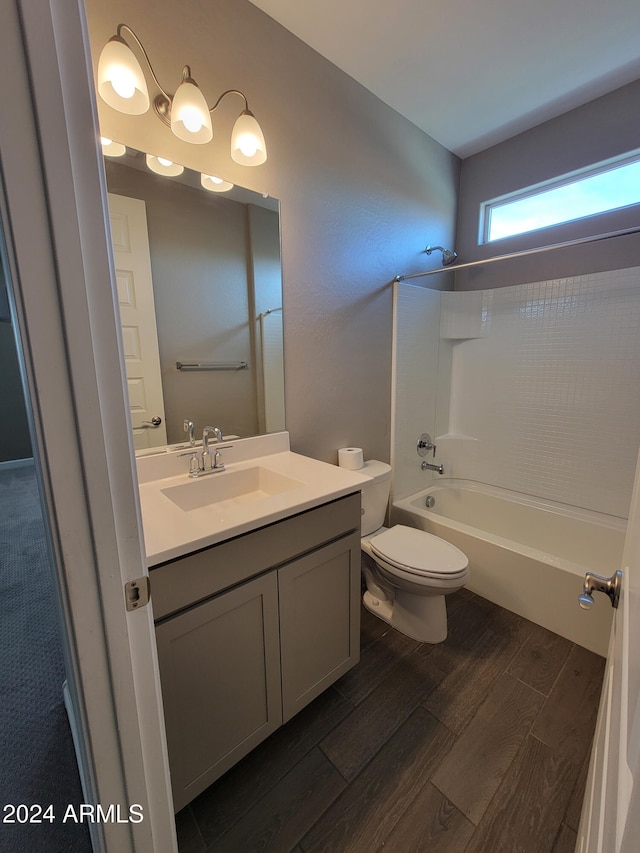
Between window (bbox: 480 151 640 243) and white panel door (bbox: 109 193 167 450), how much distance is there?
2331 millimetres

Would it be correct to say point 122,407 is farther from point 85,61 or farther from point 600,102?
point 600,102

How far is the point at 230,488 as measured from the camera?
1421mm

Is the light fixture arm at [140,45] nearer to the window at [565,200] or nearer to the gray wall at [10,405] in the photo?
the window at [565,200]

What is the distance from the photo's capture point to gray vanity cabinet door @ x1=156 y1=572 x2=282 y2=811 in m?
0.92

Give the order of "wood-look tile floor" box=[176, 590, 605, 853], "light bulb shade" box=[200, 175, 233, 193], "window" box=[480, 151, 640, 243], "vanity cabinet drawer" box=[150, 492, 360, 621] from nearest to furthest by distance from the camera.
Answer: "vanity cabinet drawer" box=[150, 492, 360, 621] < "wood-look tile floor" box=[176, 590, 605, 853] < "light bulb shade" box=[200, 175, 233, 193] < "window" box=[480, 151, 640, 243]

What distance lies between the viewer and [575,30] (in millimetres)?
1550

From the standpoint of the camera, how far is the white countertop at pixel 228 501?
0.90m

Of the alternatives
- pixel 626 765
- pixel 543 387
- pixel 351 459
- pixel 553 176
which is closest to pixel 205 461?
pixel 351 459

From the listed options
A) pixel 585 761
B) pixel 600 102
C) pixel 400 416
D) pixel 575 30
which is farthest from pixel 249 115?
pixel 585 761

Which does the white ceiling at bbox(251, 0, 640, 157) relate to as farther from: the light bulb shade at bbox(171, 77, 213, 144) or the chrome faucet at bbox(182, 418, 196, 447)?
the chrome faucet at bbox(182, 418, 196, 447)

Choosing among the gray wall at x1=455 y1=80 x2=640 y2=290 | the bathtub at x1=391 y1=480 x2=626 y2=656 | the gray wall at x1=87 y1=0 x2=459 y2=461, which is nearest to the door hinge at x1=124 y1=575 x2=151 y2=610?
the gray wall at x1=87 y1=0 x2=459 y2=461

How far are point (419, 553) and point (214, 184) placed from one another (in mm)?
1821

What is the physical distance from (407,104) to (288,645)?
2.70m

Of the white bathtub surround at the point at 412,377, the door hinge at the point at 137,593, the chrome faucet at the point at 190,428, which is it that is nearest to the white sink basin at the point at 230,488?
the chrome faucet at the point at 190,428
